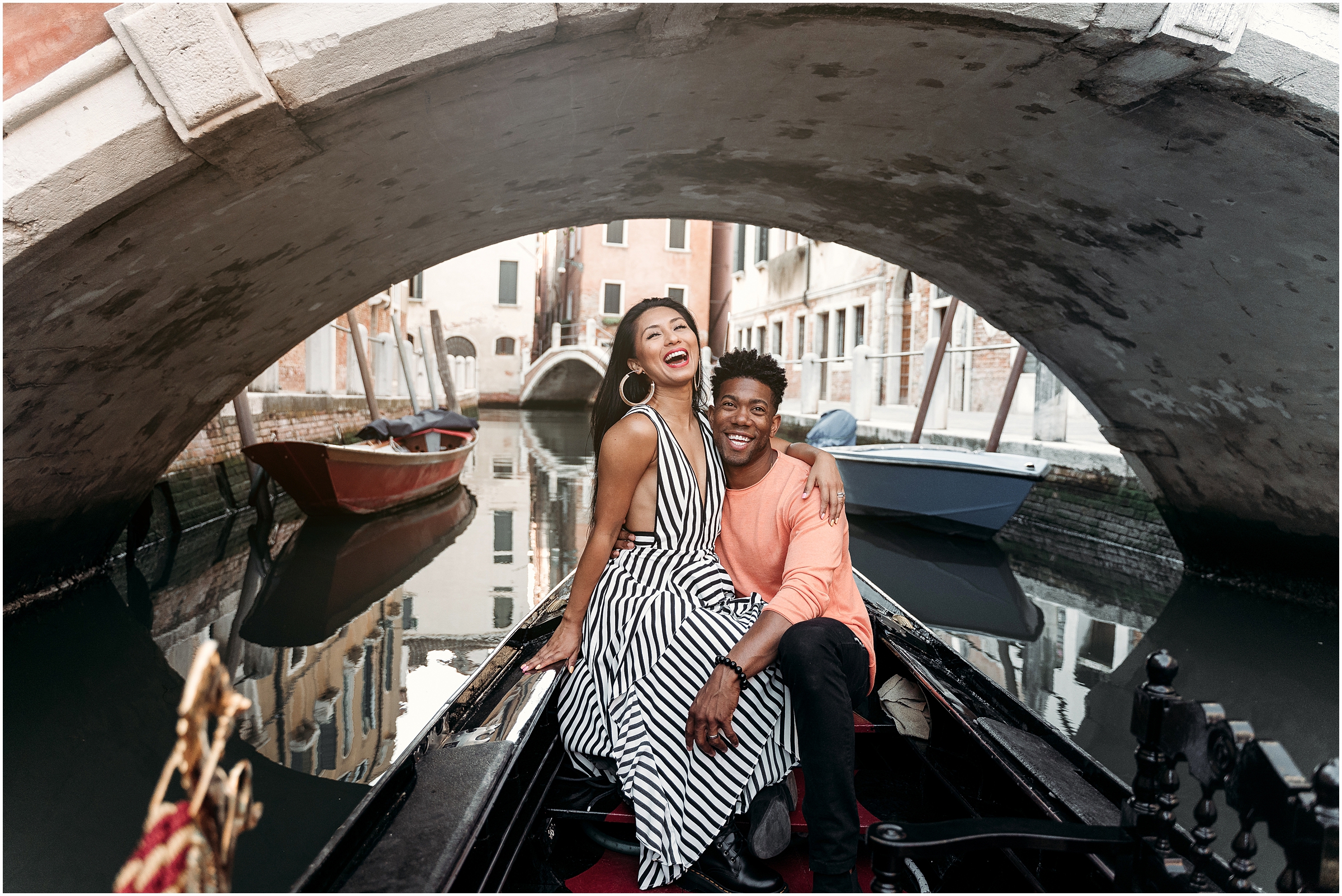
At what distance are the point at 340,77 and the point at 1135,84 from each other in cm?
171

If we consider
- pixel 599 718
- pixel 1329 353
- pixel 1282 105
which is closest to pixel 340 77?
pixel 599 718

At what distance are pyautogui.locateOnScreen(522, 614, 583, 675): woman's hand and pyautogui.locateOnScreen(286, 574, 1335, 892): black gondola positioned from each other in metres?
0.08

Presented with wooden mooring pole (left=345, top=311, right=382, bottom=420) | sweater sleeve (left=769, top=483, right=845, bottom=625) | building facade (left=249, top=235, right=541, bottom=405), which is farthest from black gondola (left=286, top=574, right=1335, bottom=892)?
building facade (left=249, top=235, right=541, bottom=405)

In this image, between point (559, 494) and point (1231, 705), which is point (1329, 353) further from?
point (559, 494)

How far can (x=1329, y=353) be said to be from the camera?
292 centimetres

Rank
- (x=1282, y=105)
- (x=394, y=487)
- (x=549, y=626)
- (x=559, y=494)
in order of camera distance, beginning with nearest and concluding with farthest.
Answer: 1. (x=1282, y=105)
2. (x=549, y=626)
3. (x=394, y=487)
4. (x=559, y=494)

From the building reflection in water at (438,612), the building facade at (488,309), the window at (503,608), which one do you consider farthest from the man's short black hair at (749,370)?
the building facade at (488,309)

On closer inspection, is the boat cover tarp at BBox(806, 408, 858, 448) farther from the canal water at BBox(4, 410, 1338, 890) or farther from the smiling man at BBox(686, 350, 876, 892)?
the smiling man at BBox(686, 350, 876, 892)

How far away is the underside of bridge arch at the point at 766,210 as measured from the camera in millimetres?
1915

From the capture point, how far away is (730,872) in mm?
1472

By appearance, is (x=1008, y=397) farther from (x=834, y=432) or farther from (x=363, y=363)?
(x=363, y=363)

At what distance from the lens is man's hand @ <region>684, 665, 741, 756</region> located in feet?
4.66

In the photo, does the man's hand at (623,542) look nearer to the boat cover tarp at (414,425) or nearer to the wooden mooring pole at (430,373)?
the boat cover tarp at (414,425)

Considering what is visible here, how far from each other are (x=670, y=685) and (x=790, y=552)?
32 centimetres
